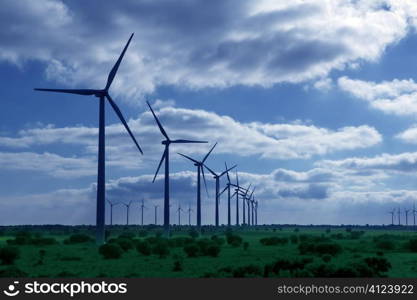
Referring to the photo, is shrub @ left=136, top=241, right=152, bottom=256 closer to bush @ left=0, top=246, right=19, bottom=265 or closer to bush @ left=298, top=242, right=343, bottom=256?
bush @ left=0, top=246, right=19, bottom=265

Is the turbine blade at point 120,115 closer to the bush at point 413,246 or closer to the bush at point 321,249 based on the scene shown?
the bush at point 321,249

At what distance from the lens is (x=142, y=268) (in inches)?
1973

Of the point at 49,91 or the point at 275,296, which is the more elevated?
the point at 49,91

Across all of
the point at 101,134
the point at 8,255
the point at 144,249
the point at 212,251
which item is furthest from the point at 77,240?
the point at 8,255

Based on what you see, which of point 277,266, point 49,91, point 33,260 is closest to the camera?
point 277,266

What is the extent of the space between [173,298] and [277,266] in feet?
63.5

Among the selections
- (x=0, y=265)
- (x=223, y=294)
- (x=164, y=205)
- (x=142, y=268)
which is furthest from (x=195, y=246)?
(x=164, y=205)

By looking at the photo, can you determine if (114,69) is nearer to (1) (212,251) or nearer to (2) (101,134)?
(2) (101,134)

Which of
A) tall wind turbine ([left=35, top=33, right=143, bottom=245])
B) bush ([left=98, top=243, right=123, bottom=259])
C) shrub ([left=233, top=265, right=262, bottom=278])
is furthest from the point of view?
tall wind turbine ([left=35, top=33, right=143, bottom=245])

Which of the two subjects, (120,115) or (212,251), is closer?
(212,251)

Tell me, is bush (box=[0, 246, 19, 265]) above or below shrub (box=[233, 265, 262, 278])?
above

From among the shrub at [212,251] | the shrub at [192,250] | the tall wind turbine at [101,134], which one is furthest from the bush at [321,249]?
the tall wind turbine at [101,134]

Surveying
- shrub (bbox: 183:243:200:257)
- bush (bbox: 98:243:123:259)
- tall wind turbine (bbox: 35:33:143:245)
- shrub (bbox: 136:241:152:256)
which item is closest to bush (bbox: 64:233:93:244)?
tall wind turbine (bbox: 35:33:143:245)

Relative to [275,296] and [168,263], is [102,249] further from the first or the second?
[275,296]
